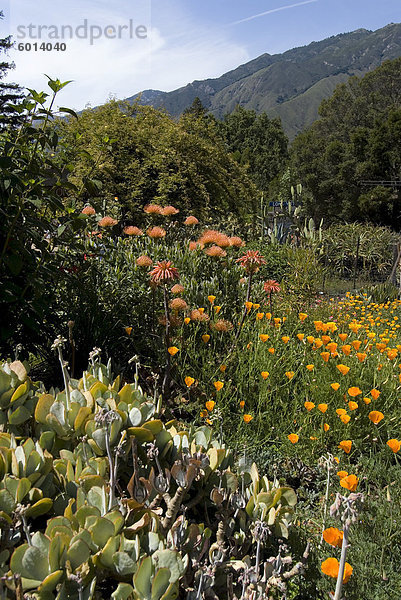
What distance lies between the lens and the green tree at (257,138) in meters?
38.7

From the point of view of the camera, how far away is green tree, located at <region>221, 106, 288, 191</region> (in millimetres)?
38656

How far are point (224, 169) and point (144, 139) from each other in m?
1.58

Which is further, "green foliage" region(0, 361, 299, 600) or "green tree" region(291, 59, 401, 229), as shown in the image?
"green tree" region(291, 59, 401, 229)

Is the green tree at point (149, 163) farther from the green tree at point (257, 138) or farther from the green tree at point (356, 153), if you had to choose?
the green tree at point (257, 138)

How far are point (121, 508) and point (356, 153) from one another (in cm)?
2805

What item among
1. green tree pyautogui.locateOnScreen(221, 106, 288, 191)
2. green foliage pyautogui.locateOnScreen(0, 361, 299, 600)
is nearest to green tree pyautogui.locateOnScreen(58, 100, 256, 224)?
green foliage pyautogui.locateOnScreen(0, 361, 299, 600)

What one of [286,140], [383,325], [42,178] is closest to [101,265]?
[42,178]

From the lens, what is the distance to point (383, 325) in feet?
15.6

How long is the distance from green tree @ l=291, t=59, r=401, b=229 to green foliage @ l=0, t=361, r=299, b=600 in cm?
2497

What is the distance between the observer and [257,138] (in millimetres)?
41406

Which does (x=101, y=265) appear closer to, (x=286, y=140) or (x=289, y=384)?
(x=289, y=384)

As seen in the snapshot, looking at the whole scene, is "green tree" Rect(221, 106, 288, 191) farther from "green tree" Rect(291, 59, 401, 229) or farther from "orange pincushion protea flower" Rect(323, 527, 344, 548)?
"orange pincushion protea flower" Rect(323, 527, 344, 548)

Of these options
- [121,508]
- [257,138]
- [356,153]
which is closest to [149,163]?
[121,508]

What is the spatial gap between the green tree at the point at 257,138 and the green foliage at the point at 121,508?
38.8 meters
